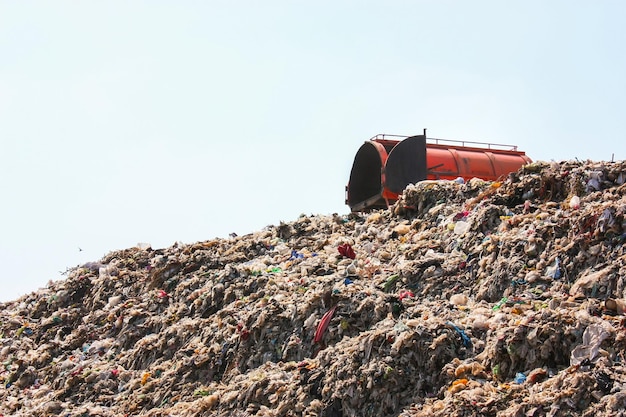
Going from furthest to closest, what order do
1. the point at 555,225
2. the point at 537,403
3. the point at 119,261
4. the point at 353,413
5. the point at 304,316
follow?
1. the point at 119,261
2. the point at 304,316
3. the point at 555,225
4. the point at 353,413
5. the point at 537,403

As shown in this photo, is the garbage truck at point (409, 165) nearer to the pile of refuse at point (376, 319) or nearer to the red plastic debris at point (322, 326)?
the pile of refuse at point (376, 319)

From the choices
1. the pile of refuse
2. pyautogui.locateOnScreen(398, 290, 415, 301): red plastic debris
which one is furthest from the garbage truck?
pyautogui.locateOnScreen(398, 290, 415, 301): red plastic debris

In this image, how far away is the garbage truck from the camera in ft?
43.7

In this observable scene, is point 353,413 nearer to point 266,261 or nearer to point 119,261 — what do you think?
point 266,261

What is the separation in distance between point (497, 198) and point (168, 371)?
4.41m

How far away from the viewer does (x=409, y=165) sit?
13.4 metres

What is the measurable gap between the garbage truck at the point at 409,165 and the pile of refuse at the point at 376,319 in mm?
1478

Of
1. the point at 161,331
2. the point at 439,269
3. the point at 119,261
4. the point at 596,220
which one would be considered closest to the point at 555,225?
the point at 596,220

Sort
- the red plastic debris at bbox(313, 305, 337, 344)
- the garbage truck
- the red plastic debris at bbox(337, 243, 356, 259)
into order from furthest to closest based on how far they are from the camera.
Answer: the garbage truck, the red plastic debris at bbox(337, 243, 356, 259), the red plastic debris at bbox(313, 305, 337, 344)

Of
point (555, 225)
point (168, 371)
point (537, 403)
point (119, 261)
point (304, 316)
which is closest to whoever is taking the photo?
point (537, 403)

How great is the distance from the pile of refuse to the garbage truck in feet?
4.85

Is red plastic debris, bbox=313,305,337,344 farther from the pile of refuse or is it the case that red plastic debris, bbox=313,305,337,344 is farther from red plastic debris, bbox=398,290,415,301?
red plastic debris, bbox=398,290,415,301

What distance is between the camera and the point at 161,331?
10.8 meters

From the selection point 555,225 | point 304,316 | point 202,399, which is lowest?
point 202,399
